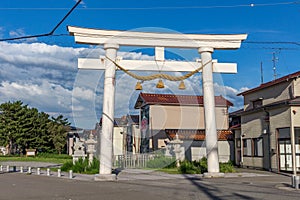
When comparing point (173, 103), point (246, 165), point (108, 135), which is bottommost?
point (246, 165)

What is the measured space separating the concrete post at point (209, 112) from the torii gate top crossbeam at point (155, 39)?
0.53 metres

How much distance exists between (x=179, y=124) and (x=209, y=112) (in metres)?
16.1

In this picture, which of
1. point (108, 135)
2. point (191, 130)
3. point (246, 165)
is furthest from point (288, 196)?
point (191, 130)

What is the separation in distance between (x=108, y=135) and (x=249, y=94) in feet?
52.0

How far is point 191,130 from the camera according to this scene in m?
34.5

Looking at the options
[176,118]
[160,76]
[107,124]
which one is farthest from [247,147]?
[107,124]

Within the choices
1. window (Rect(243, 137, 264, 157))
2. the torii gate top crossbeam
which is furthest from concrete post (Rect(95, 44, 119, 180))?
window (Rect(243, 137, 264, 157))

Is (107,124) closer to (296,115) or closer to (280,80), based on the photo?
(296,115)

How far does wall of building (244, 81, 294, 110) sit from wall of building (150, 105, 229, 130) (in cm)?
623

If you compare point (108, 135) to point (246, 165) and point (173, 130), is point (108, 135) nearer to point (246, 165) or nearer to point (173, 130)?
point (246, 165)

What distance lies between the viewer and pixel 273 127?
77.9 ft

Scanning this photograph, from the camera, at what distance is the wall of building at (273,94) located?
24.2 m

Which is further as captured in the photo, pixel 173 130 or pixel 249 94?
pixel 173 130

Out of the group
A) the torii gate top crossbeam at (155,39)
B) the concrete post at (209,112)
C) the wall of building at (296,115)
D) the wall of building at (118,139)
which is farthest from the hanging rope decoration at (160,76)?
the wall of building at (118,139)
